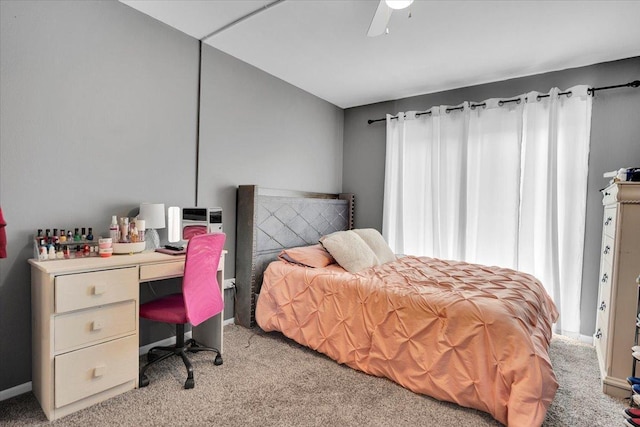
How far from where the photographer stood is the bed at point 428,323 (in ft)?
5.69

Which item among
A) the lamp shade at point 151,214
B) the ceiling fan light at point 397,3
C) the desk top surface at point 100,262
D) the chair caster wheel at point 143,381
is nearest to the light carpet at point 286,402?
the chair caster wheel at point 143,381

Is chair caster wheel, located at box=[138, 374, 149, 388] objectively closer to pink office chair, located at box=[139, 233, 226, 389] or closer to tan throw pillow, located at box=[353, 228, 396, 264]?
pink office chair, located at box=[139, 233, 226, 389]

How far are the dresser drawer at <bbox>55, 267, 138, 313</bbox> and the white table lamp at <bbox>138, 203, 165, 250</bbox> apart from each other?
500mm

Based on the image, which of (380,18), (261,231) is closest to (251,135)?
(261,231)

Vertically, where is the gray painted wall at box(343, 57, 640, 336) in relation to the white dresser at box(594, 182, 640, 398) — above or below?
above

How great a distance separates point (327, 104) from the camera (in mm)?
4422

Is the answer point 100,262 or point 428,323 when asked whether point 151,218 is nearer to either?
point 100,262

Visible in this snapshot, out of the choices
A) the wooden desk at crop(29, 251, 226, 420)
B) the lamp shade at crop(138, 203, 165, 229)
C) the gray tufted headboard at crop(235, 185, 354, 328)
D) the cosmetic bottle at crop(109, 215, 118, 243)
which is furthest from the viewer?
the gray tufted headboard at crop(235, 185, 354, 328)

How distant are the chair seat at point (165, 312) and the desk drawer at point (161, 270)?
0.22 m

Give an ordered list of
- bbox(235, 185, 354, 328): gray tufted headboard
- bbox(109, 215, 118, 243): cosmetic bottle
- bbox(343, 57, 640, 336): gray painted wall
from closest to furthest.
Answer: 1. bbox(109, 215, 118, 243): cosmetic bottle
2. bbox(343, 57, 640, 336): gray painted wall
3. bbox(235, 185, 354, 328): gray tufted headboard

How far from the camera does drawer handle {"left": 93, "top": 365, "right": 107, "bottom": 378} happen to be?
1.84m

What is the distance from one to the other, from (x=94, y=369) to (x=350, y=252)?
205 cm

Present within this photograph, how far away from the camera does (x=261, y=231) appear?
3.19 m

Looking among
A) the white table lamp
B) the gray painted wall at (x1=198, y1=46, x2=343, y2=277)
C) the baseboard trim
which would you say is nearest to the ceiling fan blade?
the gray painted wall at (x1=198, y1=46, x2=343, y2=277)
